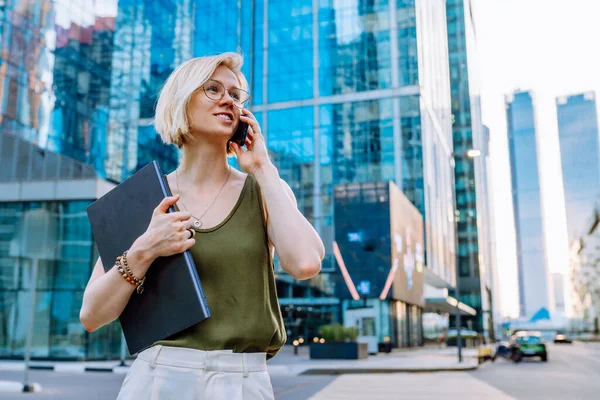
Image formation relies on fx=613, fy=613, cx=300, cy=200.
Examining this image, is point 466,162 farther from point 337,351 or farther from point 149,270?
point 149,270

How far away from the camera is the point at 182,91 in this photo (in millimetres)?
1740

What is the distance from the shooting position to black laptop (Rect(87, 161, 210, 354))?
1.54 m

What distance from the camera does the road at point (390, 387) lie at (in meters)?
12.5

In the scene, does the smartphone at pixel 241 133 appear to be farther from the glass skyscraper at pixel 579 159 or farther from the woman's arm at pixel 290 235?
the glass skyscraper at pixel 579 159

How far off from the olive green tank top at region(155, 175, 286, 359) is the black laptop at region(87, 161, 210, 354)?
0.07m

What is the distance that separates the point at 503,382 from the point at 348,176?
37.2 metres

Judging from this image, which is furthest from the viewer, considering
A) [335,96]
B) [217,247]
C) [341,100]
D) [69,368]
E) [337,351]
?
[335,96]

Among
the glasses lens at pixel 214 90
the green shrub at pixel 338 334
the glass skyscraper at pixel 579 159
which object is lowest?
the green shrub at pixel 338 334

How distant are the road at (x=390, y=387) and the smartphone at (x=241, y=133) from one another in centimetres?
1096

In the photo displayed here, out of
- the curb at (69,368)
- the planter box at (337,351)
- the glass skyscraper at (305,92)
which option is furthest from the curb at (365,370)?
the glass skyscraper at (305,92)

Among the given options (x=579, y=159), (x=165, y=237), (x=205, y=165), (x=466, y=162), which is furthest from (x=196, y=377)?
(x=579, y=159)

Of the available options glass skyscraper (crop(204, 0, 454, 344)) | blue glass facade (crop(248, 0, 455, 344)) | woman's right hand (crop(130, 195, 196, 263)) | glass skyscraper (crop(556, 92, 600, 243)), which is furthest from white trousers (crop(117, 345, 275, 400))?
glass skyscraper (crop(556, 92, 600, 243))

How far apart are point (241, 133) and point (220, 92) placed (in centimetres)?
13

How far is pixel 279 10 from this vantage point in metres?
58.9
